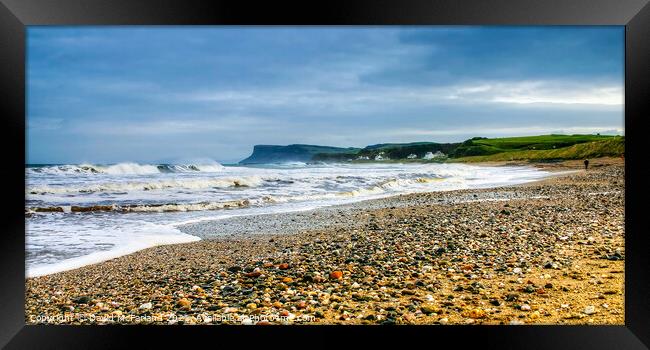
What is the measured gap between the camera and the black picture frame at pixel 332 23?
261 centimetres

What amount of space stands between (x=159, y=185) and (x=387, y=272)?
2206 mm

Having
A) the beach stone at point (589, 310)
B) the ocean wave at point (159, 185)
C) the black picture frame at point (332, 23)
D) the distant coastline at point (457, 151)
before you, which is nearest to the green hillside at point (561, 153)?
the distant coastline at point (457, 151)

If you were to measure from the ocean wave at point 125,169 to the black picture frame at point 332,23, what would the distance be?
0.53m

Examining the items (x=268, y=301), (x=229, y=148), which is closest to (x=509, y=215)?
(x=268, y=301)

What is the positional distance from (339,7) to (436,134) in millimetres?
1568

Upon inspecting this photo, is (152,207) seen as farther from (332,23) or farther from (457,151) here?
(457,151)

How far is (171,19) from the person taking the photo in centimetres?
263

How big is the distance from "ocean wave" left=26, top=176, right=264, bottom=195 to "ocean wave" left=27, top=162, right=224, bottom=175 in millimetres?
116

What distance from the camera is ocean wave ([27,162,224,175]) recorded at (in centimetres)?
329

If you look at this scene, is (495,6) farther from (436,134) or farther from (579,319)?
(579,319)

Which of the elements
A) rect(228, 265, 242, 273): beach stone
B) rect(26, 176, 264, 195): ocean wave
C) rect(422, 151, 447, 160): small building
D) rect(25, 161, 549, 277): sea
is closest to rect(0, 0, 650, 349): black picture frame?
rect(25, 161, 549, 277): sea

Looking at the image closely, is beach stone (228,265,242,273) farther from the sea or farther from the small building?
the small building

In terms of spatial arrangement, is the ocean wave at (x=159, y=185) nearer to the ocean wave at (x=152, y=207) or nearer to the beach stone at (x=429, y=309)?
the ocean wave at (x=152, y=207)

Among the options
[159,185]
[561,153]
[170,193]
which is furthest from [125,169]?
[561,153]
